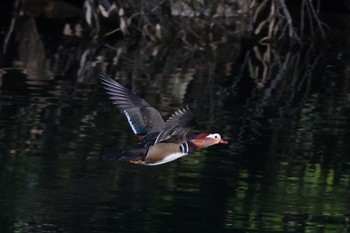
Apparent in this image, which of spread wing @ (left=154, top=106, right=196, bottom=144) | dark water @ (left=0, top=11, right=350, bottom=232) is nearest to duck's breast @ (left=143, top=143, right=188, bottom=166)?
spread wing @ (left=154, top=106, right=196, bottom=144)

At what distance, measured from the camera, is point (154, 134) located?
815 centimetres

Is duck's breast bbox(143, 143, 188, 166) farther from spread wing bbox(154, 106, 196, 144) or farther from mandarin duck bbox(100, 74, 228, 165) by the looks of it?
spread wing bbox(154, 106, 196, 144)

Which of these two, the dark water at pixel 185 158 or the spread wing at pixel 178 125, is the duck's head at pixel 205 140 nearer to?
the spread wing at pixel 178 125

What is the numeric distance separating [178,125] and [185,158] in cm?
261

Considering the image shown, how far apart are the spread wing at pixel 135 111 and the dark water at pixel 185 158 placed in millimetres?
616

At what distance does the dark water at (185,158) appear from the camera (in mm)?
8398

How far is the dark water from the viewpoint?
8.40 meters

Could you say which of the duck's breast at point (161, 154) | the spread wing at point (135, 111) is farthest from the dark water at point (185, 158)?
the spread wing at point (135, 111)

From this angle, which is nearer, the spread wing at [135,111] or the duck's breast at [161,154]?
the duck's breast at [161,154]

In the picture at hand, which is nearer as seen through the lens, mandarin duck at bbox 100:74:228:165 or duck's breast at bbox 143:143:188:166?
mandarin duck at bbox 100:74:228:165

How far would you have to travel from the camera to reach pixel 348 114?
42.1ft

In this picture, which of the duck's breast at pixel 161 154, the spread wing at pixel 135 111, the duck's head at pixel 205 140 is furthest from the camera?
the spread wing at pixel 135 111

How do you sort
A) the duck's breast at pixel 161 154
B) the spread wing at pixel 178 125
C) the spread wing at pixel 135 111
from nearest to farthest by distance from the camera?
1. the spread wing at pixel 178 125
2. the duck's breast at pixel 161 154
3. the spread wing at pixel 135 111

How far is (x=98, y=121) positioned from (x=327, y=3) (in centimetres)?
1312
